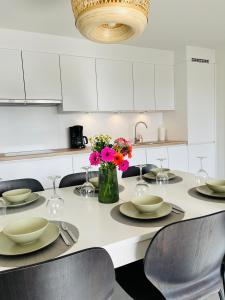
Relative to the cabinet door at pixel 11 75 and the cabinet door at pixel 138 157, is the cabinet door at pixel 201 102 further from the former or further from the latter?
the cabinet door at pixel 11 75

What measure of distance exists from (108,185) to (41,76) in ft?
6.87

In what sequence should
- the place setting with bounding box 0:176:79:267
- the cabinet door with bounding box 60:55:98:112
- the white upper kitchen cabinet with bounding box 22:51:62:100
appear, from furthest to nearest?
the cabinet door with bounding box 60:55:98:112 → the white upper kitchen cabinet with bounding box 22:51:62:100 → the place setting with bounding box 0:176:79:267

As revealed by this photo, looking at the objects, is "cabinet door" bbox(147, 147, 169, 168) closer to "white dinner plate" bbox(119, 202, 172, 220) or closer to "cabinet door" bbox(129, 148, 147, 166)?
"cabinet door" bbox(129, 148, 147, 166)

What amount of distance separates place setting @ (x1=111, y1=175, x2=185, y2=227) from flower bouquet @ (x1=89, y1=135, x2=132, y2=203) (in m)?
0.12

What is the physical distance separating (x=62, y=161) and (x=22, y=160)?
1.51ft

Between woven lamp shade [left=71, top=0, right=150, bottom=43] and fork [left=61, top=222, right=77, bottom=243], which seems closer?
fork [left=61, top=222, right=77, bottom=243]

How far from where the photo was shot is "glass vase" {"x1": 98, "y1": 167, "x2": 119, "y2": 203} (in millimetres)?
1370

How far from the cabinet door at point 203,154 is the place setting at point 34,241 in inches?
120

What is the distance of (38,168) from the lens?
9.11 ft

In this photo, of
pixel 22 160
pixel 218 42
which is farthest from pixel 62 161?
pixel 218 42

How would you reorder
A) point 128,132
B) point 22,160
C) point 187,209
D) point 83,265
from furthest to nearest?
point 128,132 < point 22,160 < point 187,209 < point 83,265

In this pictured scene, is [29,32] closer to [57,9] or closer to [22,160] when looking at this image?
[57,9]

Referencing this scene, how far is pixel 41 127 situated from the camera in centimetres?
333

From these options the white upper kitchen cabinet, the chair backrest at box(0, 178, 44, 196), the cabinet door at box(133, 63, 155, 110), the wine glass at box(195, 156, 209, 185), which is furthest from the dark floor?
the cabinet door at box(133, 63, 155, 110)
